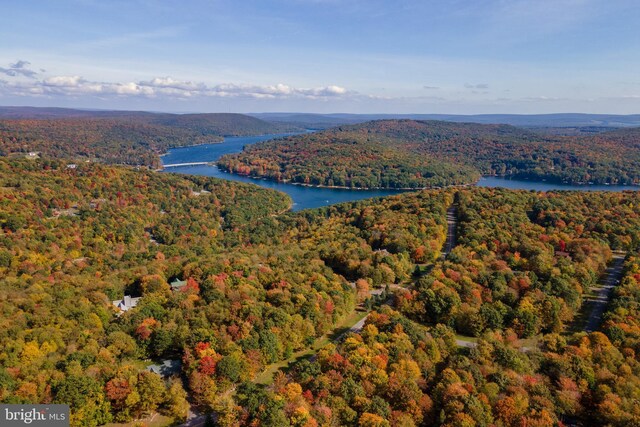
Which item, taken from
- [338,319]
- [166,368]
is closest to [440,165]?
[338,319]

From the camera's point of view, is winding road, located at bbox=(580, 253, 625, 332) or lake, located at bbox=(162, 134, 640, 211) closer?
winding road, located at bbox=(580, 253, 625, 332)

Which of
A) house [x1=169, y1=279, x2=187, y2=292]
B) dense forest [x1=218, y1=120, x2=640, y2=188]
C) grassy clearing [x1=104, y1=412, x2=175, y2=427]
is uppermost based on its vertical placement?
dense forest [x1=218, y1=120, x2=640, y2=188]

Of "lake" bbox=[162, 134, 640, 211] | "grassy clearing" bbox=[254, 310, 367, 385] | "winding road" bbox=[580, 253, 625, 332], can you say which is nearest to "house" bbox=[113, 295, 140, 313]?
"grassy clearing" bbox=[254, 310, 367, 385]

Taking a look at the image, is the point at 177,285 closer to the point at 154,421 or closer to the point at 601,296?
the point at 154,421

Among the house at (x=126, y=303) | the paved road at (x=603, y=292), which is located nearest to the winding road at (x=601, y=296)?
the paved road at (x=603, y=292)

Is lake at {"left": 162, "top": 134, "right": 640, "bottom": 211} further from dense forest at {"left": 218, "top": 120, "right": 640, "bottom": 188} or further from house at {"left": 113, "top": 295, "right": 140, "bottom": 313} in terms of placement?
house at {"left": 113, "top": 295, "right": 140, "bottom": 313}

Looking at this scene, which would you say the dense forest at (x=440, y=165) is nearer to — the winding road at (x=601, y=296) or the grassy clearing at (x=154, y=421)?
the winding road at (x=601, y=296)
